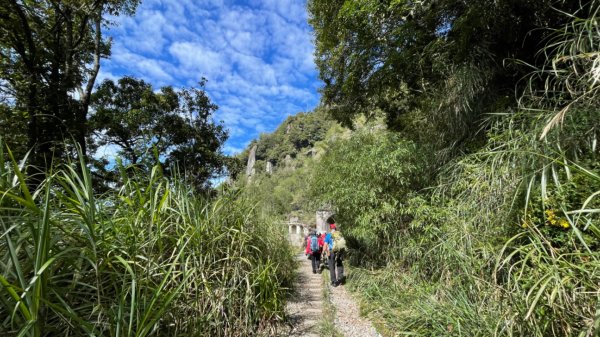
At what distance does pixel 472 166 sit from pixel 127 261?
3.42 m

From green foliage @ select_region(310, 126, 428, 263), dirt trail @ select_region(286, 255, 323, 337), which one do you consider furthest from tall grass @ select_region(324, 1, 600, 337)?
green foliage @ select_region(310, 126, 428, 263)

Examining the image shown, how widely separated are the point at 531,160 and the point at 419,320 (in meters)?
1.92

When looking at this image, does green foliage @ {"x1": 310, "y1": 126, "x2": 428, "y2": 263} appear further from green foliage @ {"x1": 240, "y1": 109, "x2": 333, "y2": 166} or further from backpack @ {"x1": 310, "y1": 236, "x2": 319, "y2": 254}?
green foliage @ {"x1": 240, "y1": 109, "x2": 333, "y2": 166}

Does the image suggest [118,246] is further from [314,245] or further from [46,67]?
[46,67]

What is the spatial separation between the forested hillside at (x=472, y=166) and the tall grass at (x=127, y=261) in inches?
69.8

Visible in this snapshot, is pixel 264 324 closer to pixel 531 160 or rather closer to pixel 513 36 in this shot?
pixel 531 160

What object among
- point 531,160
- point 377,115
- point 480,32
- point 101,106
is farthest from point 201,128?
point 531,160

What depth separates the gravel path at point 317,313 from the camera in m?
3.42

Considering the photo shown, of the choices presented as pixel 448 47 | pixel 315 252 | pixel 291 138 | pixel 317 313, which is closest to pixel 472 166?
pixel 448 47

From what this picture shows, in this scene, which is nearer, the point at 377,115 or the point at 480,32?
the point at 480,32

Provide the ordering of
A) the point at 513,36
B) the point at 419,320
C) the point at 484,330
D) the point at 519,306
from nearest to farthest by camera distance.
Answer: the point at 519,306 < the point at 484,330 < the point at 419,320 < the point at 513,36

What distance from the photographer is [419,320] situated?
3.04 meters

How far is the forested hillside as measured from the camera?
6.71ft

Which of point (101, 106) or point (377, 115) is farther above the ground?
point (101, 106)
